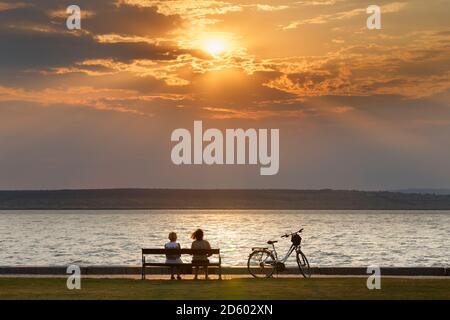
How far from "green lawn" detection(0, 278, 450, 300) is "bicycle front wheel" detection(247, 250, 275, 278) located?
5.86 ft

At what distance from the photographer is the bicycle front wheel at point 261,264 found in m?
28.2

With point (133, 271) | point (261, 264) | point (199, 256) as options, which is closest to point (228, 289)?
point (199, 256)

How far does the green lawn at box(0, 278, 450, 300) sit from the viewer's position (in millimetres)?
21766

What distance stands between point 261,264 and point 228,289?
5121 millimetres

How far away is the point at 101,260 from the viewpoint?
70562 millimetres

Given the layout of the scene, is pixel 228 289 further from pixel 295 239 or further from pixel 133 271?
pixel 295 239

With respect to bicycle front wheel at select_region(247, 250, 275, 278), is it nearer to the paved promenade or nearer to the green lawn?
the paved promenade

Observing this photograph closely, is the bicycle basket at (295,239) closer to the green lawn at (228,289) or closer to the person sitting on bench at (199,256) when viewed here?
the green lawn at (228,289)

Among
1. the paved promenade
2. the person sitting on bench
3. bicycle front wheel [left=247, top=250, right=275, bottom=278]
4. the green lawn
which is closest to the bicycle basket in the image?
bicycle front wheel [left=247, top=250, right=275, bottom=278]

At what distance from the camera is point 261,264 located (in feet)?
92.8

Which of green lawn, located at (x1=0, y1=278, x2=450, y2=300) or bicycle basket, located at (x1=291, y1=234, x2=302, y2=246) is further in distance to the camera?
bicycle basket, located at (x1=291, y1=234, x2=302, y2=246)
